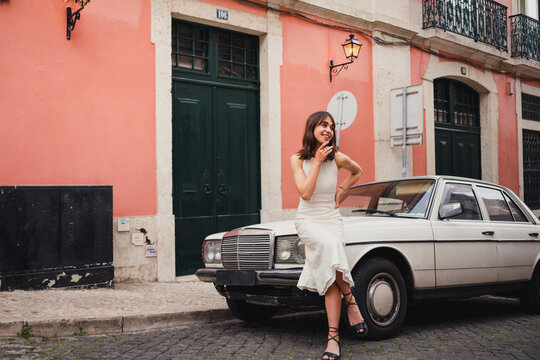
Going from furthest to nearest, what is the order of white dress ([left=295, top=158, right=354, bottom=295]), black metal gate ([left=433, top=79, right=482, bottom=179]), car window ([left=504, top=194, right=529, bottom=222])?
black metal gate ([left=433, top=79, right=482, bottom=179]) → car window ([left=504, top=194, right=529, bottom=222]) → white dress ([left=295, top=158, right=354, bottom=295])

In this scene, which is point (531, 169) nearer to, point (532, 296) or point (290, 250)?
point (532, 296)

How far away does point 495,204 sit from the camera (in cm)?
666

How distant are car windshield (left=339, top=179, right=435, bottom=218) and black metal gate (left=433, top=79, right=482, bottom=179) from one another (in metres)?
7.85

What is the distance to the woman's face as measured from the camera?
15.5 ft

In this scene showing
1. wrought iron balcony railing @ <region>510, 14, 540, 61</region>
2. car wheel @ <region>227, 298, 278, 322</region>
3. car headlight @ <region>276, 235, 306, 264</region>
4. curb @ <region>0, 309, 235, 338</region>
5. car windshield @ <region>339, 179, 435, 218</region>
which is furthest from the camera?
wrought iron balcony railing @ <region>510, 14, 540, 61</region>

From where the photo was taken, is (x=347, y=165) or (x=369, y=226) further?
(x=369, y=226)

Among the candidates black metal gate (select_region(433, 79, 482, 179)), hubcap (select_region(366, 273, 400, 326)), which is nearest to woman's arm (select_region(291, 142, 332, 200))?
hubcap (select_region(366, 273, 400, 326))

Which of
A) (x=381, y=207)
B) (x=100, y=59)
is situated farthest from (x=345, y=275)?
(x=100, y=59)

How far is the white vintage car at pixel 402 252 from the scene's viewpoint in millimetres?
5000

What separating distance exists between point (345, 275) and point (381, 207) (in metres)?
1.73

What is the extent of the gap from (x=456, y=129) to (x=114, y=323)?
11.2 m

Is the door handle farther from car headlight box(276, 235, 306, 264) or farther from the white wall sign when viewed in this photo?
car headlight box(276, 235, 306, 264)

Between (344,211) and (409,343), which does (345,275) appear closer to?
(409,343)

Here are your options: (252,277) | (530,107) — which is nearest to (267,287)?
(252,277)
